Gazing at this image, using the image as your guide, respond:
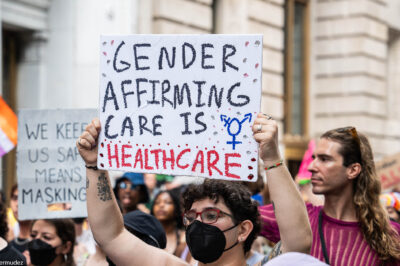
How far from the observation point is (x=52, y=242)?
5.34 m

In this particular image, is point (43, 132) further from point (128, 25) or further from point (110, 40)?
point (128, 25)

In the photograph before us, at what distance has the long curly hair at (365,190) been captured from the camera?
14.2 feet

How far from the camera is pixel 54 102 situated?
39.7 feet

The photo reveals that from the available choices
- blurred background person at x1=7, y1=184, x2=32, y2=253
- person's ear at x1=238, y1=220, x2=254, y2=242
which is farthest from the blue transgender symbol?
blurred background person at x1=7, y1=184, x2=32, y2=253

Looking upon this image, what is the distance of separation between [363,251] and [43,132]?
7.75 feet

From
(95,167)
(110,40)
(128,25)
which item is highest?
(128,25)

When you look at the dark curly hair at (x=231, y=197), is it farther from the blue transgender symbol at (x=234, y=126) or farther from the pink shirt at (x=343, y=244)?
the pink shirt at (x=343, y=244)

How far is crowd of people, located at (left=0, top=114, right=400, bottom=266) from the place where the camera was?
3404mm

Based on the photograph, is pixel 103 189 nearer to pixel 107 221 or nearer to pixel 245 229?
pixel 107 221

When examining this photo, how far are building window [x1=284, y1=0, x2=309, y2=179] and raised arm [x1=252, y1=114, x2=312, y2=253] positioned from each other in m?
15.5

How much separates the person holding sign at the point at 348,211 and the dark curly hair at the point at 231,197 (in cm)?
65

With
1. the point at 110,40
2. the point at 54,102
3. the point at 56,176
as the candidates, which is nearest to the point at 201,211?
the point at 110,40

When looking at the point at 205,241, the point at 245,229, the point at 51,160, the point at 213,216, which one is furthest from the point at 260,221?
the point at 51,160

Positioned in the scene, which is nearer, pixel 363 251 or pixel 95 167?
pixel 95 167
